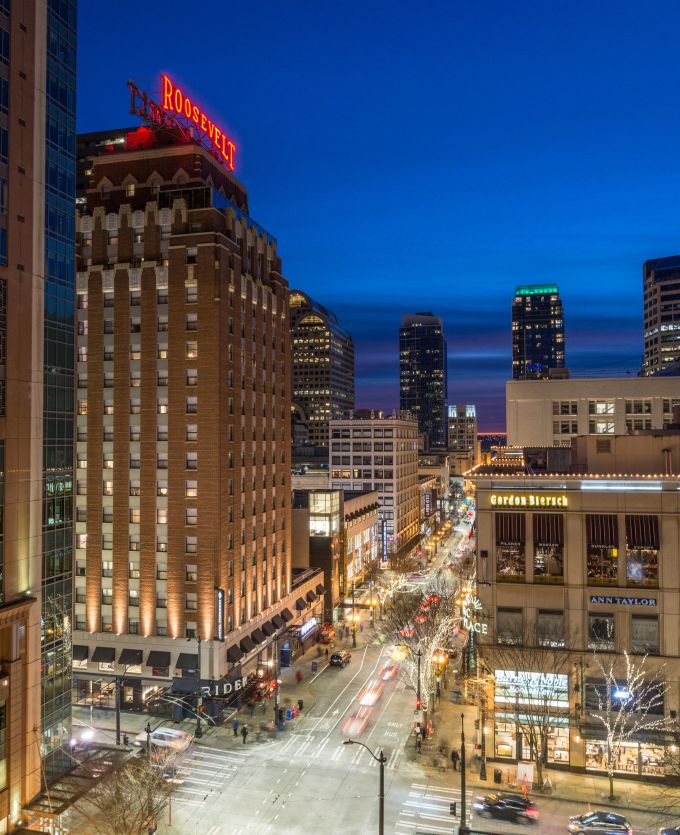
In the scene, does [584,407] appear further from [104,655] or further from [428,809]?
[104,655]

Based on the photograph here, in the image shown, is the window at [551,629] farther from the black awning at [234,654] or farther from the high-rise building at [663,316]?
the high-rise building at [663,316]

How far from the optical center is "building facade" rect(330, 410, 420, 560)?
135000 mm

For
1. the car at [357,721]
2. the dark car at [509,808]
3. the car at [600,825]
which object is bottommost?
the car at [357,721]

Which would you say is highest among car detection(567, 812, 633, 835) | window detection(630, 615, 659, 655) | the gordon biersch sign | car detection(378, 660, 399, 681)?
the gordon biersch sign

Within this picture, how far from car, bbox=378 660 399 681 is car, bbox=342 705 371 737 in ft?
28.6

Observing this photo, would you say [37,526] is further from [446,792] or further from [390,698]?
[390,698]

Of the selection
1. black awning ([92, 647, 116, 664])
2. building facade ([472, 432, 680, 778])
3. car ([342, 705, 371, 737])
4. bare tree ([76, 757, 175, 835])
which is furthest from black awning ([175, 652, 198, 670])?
building facade ([472, 432, 680, 778])

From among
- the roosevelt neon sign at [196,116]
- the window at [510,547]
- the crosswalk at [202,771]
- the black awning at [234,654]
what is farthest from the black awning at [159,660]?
the roosevelt neon sign at [196,116]

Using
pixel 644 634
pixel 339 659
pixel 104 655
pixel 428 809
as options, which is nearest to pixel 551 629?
pixel 644 634

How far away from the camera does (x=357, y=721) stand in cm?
5656

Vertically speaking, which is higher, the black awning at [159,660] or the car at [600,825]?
the black awning at [159,660]

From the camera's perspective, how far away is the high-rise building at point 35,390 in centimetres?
3797

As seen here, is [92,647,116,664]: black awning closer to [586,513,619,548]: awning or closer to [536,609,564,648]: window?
[536,609,564,648]: window

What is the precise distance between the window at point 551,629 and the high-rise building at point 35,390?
101 feet
